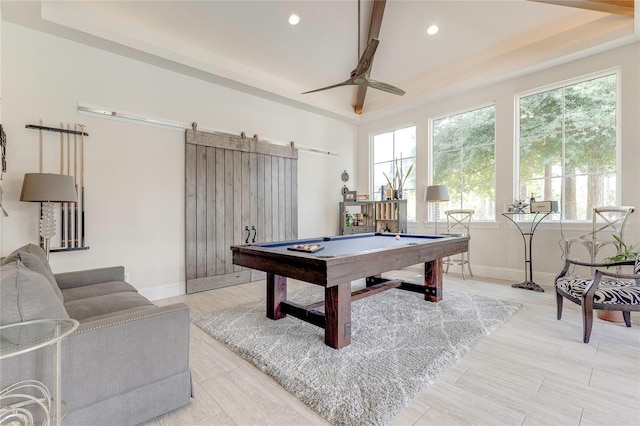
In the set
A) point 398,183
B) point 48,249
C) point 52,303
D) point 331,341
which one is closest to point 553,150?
point 398,183

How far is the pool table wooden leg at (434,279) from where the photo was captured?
11.2 feet

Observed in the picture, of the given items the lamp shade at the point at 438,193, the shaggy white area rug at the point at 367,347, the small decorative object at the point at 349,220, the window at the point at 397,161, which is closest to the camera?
the shaggy white area rug at the point at 367,347

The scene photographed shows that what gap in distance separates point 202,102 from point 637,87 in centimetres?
582

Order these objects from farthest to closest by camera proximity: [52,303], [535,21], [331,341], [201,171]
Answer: [201,171]
[535,21]
[331,341]
[52,303]

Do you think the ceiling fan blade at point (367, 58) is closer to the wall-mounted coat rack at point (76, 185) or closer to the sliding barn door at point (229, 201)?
the sliding barn door at point (229, 201)

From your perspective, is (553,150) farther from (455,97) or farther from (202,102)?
(202,102)

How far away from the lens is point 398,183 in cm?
606

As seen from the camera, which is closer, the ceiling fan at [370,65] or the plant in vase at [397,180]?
the ceiling fan at [370,65]

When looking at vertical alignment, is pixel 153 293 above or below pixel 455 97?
below

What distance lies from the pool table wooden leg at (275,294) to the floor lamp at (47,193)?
2079 millimetres

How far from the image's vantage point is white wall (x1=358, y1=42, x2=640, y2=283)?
366 cm

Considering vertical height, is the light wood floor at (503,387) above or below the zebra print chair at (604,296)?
below

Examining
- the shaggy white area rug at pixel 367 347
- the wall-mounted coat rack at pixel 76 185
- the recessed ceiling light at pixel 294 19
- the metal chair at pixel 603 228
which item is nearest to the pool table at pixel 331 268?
the shaggy white area rug at pixel 367 347

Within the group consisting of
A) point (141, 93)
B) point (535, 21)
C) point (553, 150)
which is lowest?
point (553, 150)
